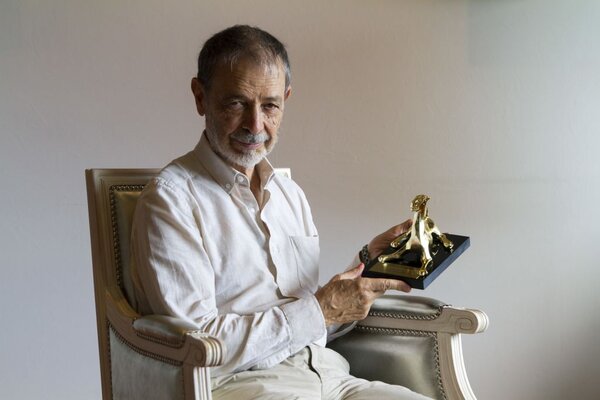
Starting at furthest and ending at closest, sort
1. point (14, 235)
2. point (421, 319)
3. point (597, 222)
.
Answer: point (597, 222)
point (14, 235)
point (421, 319)

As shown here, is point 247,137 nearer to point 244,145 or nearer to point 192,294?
point 244,145

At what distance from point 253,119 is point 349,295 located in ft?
1.50

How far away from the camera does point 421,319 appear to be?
183 centimetres

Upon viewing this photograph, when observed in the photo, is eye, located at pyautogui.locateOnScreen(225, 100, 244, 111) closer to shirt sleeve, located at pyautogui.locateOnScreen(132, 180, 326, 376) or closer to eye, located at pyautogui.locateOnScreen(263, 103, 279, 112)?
eye, located at pyautogui.locateOnScreen(263, 103, 279, 112)

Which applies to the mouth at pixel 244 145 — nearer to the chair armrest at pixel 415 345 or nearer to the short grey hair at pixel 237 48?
the short grey hair at pixel 237 48

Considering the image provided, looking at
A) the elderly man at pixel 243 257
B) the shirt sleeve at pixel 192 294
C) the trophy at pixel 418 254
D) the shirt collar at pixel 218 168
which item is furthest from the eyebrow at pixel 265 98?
the trophy at pixel 418 254

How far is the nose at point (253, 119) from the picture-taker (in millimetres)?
1713

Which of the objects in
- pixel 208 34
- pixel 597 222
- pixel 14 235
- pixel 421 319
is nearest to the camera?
pixel 421 319

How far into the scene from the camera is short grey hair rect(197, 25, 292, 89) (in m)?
1.70

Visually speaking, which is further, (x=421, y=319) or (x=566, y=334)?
(x=566, y=334)

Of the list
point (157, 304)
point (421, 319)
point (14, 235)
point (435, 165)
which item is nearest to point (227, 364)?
point (157, 304)

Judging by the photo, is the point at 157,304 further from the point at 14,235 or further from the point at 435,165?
the point at 435,165

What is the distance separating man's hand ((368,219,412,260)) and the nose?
1.47ft

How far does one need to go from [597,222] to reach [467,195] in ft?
1.78
